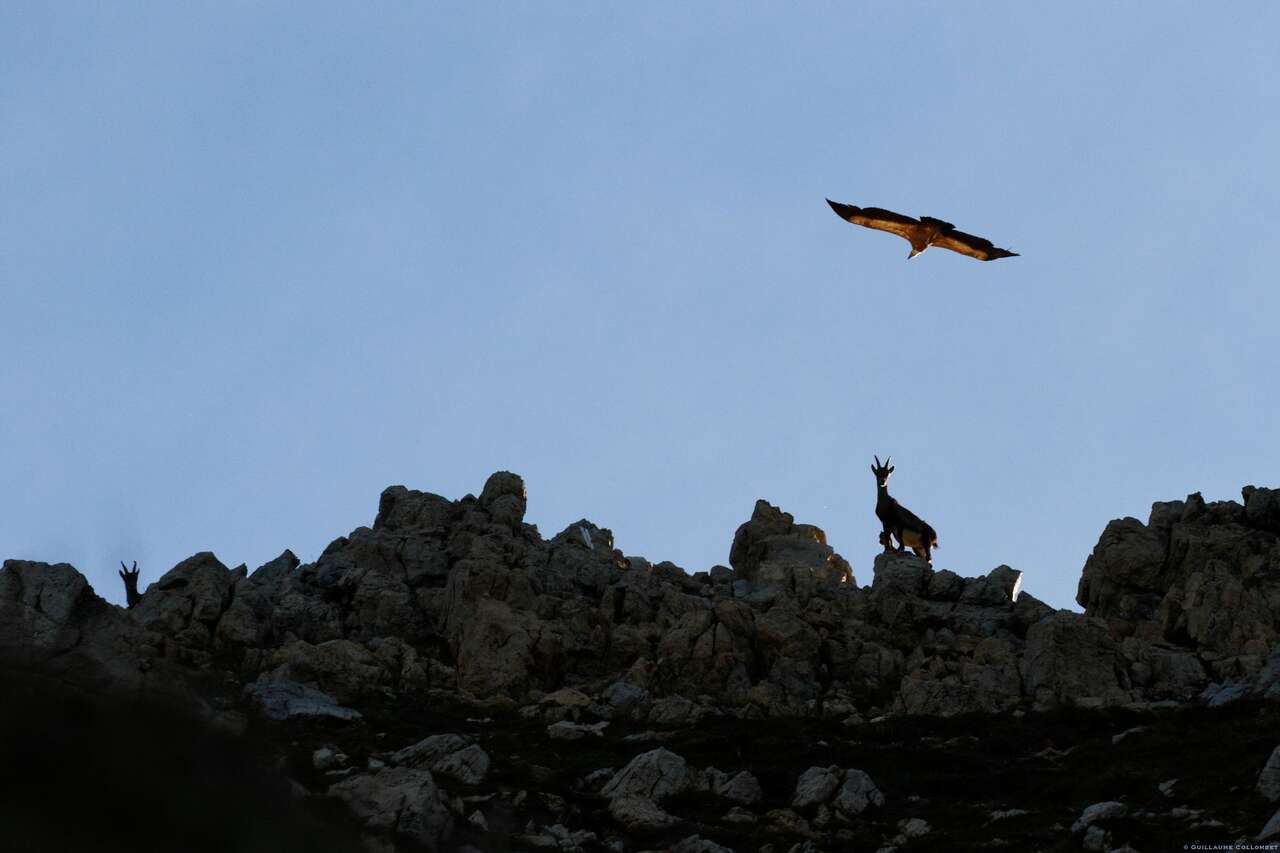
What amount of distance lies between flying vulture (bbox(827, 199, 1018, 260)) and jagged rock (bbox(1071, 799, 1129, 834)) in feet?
49.8

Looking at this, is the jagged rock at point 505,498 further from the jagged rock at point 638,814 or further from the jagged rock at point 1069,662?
the jagged rock at point 638,814

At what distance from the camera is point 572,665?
56500 millimetres

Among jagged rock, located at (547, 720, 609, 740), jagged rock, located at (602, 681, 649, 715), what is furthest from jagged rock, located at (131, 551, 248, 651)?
jagged rock, located at (547, 720, 609, 740)

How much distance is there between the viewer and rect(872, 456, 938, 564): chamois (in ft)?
228

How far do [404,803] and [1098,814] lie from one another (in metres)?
14.0

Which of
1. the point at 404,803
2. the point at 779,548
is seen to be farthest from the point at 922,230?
the point at 779,548

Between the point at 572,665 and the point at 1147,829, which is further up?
the point at 572,665

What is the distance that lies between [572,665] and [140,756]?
4272 cm

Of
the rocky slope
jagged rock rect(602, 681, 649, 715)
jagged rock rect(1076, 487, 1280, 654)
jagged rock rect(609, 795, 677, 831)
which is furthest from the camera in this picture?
jagged rock rect(1076, 487, 1280, 654)

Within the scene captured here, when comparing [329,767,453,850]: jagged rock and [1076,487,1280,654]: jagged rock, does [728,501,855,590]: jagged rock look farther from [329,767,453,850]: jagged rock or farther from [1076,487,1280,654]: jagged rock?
[329,767,453,850]: jagged rock

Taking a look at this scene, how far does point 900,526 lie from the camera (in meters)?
69.9

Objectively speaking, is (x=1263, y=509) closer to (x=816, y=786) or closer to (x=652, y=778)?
(x=816, y=786)

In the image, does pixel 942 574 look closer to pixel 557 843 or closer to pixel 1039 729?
pixel 1039 729

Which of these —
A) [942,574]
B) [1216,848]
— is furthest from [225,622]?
[1216,848]
